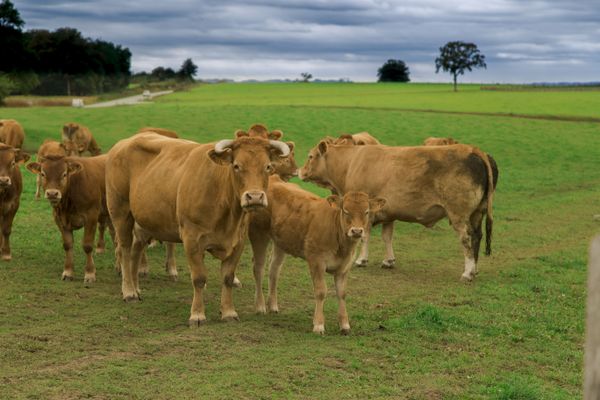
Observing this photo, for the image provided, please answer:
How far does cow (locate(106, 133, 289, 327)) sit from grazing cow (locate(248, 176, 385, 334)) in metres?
0.46

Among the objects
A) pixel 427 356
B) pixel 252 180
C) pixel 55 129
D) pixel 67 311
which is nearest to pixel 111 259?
pixel 67 311

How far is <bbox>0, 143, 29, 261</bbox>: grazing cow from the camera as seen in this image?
11.4 m

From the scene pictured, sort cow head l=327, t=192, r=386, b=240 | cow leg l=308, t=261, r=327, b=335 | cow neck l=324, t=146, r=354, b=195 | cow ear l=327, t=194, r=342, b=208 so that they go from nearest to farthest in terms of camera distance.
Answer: cow head l=327, t=192, r=386, b=240, cow leg l=308, t=261, r=327, b=335, cow ear l=327, t=194, r=342, b=208, cow neck l=324, t=146, r=354, b=195

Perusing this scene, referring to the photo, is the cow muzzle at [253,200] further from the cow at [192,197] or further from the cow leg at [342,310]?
the cow leg at [342,310]

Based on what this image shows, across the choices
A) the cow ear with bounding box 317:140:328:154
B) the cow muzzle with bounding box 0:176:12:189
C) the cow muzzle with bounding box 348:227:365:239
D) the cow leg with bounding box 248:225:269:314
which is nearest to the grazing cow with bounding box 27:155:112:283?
the cow muzzle with bounding box 0:176:12:189

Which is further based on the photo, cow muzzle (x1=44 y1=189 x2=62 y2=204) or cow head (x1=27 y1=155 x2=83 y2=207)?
cow head (x1=27 y1=155 x2=83 y2=207)

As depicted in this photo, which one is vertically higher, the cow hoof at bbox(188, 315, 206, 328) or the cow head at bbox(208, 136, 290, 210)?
the cow head at bbox(208, 136, 290, 210)

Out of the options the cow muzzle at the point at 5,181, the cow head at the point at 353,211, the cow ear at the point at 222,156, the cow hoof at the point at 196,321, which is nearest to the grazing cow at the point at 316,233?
the cow head at the point at 353,211

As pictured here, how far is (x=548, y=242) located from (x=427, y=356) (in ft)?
27.4

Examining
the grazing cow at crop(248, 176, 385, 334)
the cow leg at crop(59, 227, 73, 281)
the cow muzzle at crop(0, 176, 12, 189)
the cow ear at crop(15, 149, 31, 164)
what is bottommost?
the cow leg at crop(59, 227, 73, 281)

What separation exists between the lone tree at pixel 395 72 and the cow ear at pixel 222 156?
14303 centimetres

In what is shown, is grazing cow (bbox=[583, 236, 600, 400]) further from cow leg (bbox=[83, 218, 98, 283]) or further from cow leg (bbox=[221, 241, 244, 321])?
cow leg (bbox=[83, 218, 98, 283])

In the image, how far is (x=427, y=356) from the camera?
25.0ft

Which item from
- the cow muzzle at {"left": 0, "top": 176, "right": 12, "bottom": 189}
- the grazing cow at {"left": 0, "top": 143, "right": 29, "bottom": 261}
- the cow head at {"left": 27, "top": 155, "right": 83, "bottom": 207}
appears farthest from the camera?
the grazing cow at {"left": 0, "top": 143, "right": 29, "bottom": 261}
